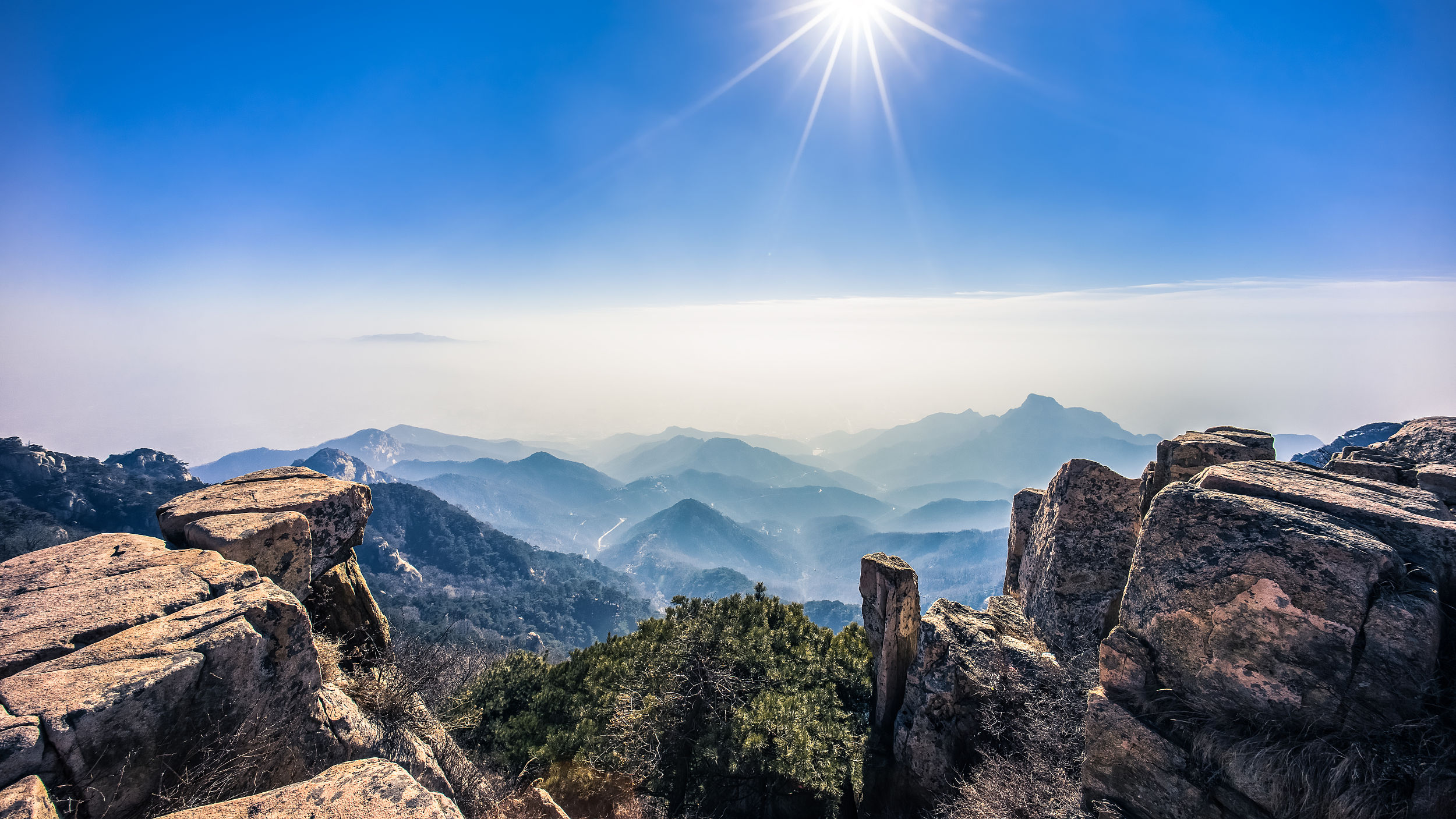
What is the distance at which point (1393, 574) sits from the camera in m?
5.74

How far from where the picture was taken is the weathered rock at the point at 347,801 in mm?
5062

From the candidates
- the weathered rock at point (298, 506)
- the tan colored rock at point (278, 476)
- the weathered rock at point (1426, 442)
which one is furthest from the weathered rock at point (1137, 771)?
the tan colored rock at point (278, 476)

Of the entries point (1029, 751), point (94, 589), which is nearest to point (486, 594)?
point (94, 589)

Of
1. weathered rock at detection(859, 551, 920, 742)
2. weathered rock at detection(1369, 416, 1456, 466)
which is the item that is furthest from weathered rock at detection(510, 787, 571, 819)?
weathered rock at detection(1369, 416, 1456, 466)

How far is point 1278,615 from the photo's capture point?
6.08m

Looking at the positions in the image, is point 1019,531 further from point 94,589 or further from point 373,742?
point 94,589

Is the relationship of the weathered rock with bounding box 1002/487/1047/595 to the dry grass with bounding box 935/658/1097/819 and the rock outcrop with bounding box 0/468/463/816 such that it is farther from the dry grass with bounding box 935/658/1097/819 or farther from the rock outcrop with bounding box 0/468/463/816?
the rock outcrop with bounding box 0/468/463/816

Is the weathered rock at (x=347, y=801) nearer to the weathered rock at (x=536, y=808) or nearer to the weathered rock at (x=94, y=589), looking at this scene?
the weathered rock at (x=94, y=589)

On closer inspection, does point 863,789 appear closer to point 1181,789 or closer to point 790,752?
point 790,752

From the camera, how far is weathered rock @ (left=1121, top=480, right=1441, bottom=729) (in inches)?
217

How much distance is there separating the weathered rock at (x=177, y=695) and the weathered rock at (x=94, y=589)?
0.28m

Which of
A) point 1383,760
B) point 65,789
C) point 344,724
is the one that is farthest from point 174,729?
point 1383,760

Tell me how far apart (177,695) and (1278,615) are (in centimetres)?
1316

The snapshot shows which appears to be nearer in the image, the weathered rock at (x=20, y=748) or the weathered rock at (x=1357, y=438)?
the weathered rock at (x=20, y=748)
